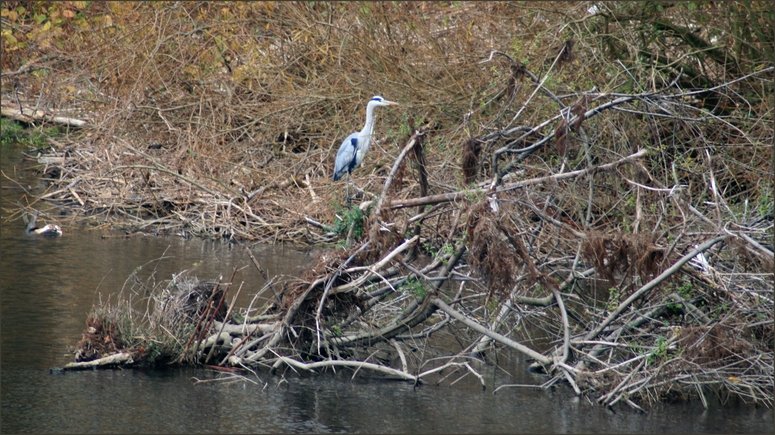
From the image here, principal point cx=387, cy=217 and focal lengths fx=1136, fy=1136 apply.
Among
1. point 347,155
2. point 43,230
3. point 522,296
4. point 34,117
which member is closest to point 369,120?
point 347,155

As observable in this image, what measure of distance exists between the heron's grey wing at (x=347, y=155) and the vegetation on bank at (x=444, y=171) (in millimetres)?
457

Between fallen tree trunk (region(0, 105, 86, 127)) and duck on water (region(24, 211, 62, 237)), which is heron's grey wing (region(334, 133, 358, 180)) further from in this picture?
fallen tree trunk (region(0, 105, 86, 127))

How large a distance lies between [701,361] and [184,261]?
598 cm

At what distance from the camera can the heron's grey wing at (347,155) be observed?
40.5 feet

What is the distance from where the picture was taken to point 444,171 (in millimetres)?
10852

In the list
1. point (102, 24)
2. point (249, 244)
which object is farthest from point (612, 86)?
point (102, 24)

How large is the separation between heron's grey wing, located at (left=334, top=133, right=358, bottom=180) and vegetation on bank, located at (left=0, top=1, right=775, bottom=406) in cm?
46

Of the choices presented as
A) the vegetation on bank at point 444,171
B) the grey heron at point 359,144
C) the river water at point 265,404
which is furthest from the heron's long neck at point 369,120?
the river water at point 265,404

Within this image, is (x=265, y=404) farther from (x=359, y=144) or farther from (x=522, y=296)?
(x=359, y=144)

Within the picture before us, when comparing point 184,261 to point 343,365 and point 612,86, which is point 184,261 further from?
point 612,86

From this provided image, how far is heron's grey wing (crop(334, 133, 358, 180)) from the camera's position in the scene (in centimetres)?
1234

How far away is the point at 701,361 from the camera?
24.1ft

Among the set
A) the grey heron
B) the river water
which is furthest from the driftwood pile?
the grey heron

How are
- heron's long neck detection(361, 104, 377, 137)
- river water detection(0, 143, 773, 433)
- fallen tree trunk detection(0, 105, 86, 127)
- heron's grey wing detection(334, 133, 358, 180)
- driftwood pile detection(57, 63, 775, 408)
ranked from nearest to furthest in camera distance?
river water detection(0, 143, 773, 433) → driftwood pile detection(57, 63, 775, 408) → heron's long neck detection(361, 104, 377, 137) → heron's grey wing detection(334, 133, 358, 180) → fallen tree trunk detection(0, 105, 86, 127)
